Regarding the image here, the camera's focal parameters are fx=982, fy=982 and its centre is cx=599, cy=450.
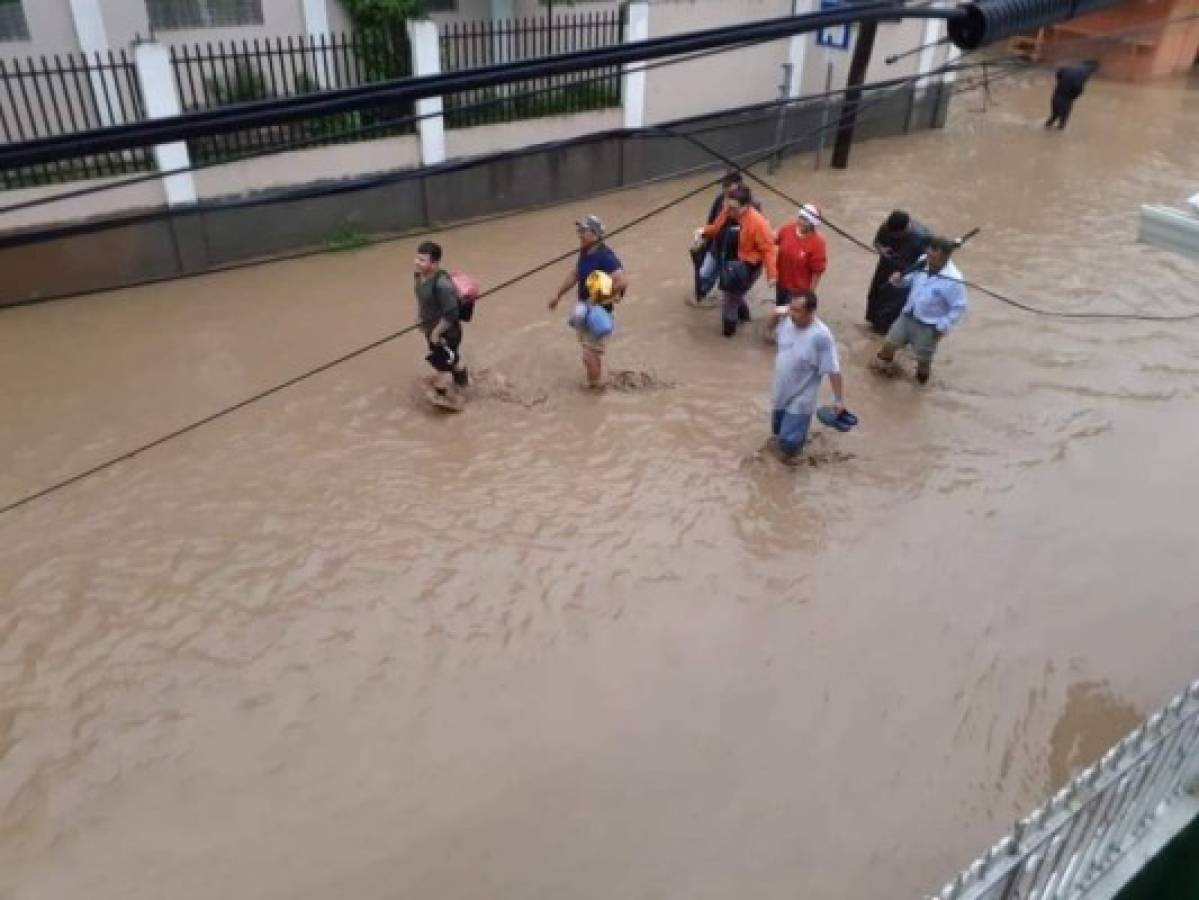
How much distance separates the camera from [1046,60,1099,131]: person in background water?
15.4 m

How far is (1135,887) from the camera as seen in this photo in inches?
162

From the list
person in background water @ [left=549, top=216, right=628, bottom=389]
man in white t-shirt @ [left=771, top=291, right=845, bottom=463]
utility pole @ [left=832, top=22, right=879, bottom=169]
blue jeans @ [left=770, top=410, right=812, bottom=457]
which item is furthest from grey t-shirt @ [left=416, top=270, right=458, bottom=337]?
utility pole @ [left=832, top=22, right=879, bottom=169]

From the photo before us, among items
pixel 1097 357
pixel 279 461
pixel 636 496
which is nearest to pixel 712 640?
pixel 636 496

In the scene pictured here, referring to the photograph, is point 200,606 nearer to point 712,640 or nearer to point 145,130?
point 712,640

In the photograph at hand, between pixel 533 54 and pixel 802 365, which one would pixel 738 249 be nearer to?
pixel 802 365

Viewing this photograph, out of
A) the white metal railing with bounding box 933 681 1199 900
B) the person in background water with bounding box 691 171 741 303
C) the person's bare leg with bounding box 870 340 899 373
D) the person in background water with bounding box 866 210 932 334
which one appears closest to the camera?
the white metal railing with bounding box 933 681 1199 900

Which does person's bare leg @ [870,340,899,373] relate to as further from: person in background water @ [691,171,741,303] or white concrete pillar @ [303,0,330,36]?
white concrete pillar @ [303,0,330,36]

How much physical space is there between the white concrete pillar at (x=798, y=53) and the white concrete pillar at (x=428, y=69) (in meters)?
5.40

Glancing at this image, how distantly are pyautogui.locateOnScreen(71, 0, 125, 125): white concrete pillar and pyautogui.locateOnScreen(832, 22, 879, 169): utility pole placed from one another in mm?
8189

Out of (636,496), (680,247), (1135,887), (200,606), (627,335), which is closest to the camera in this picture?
(1135,887)

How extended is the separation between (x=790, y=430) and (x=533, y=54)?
7.30m

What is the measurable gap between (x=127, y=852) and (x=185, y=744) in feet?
2.04

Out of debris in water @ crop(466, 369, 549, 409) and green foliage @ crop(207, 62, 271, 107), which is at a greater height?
green foliage @ crop(207, 62, 271, 107)

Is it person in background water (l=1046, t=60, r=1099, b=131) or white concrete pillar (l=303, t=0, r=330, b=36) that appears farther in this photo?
person in background water (l=1046, t=60, r=1099, b=131)
